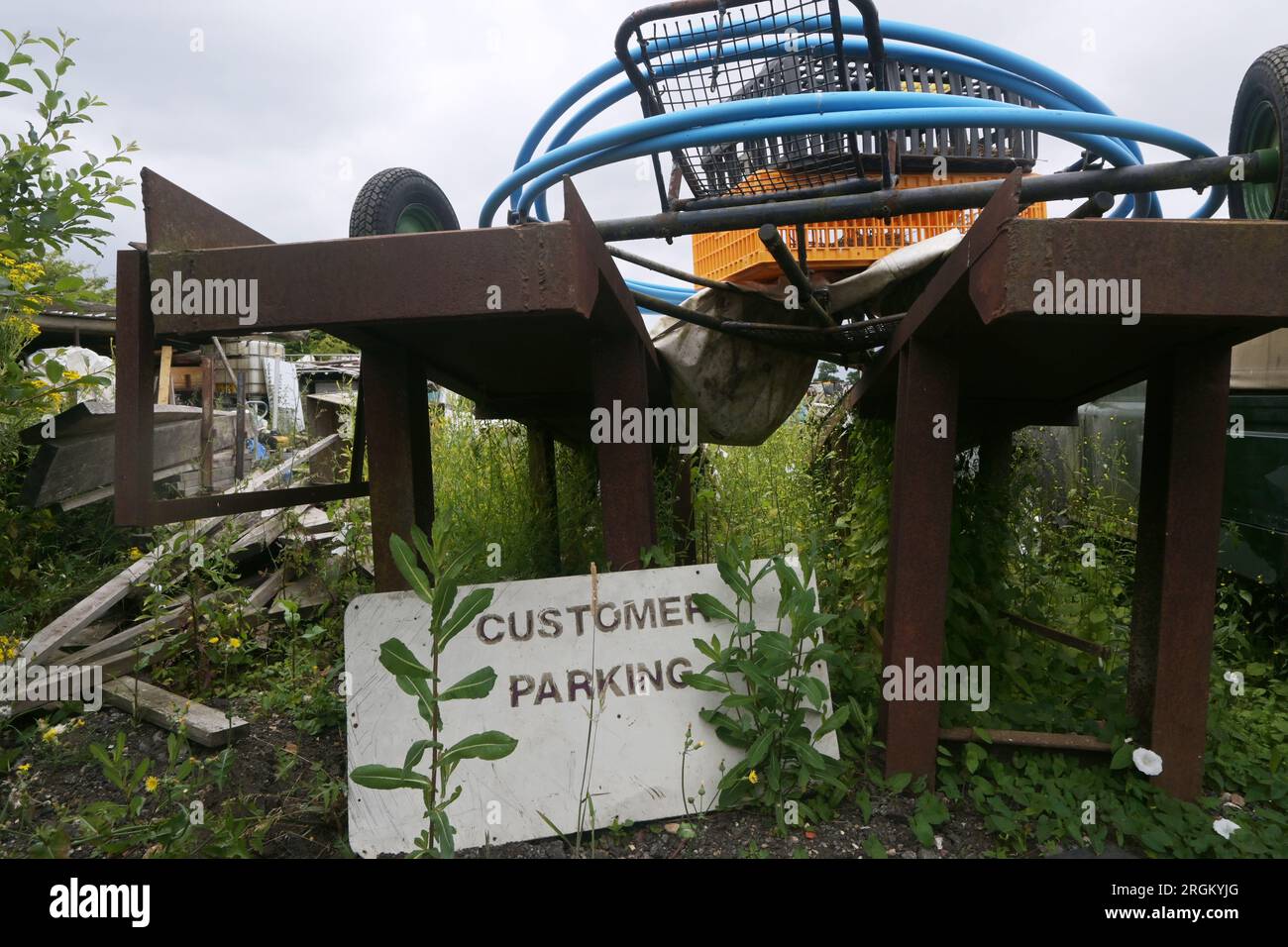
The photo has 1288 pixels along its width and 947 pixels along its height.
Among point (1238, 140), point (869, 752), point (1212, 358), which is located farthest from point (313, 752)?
point (1238, 140)

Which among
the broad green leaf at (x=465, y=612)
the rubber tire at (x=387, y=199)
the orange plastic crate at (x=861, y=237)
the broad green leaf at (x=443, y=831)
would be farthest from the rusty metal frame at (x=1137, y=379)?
the rubber tire at (x=387, y=199)

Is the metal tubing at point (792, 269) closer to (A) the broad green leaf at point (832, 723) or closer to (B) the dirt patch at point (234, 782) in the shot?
(A) the broad green leaf at point (832, 723)

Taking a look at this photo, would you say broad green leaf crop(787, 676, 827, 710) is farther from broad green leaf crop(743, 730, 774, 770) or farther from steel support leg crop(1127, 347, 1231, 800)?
steel support leg crop(1127, 347, 1231, 800)

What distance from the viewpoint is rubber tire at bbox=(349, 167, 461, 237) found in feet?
10.1

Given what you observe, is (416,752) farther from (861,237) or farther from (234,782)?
(861,237)

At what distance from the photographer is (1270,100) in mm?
2508

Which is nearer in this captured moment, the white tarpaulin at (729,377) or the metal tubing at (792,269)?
the metal tubing at (792,269)

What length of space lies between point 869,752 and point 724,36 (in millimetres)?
2390

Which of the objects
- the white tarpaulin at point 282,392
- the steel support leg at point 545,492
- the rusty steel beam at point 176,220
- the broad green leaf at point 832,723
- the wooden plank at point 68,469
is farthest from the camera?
the white tarpaulin at point 282,392

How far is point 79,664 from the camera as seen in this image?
3.16 m

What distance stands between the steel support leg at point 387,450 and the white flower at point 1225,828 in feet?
7.92

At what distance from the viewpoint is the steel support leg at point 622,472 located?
2406 mm

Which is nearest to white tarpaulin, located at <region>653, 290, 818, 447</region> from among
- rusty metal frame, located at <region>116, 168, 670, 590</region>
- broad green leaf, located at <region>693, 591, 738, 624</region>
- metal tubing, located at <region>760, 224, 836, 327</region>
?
metal tubing, located at <region>760, 224, 836, 327</region>

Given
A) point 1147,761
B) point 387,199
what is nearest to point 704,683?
point 1147,761
